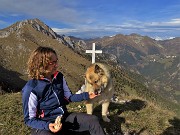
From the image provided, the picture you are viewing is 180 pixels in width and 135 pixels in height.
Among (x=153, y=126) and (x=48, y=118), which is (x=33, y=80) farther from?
(x=153, y=126)

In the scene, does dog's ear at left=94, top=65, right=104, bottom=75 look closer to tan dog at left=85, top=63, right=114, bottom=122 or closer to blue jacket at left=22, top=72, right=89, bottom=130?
tan dog at left=85, top=63, right=114, bottom=122

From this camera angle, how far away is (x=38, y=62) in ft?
18.1

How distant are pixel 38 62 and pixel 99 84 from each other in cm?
459

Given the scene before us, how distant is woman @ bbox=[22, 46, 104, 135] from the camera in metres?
5.52

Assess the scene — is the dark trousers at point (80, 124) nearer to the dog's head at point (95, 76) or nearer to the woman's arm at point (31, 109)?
the woman's arm at point (31, 109)

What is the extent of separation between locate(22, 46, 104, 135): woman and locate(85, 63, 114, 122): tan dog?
2.94 meters

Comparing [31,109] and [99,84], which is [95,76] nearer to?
[99,84]

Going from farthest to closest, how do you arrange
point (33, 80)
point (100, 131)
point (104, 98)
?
point (104, 98)
point (100, 131)
point (33, 80)

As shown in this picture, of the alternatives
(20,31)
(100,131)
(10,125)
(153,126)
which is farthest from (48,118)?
(20,31)

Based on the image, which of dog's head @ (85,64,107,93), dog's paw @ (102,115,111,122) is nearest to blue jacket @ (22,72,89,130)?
dog's head @ (85,64,107,93)

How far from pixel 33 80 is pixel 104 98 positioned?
508cm

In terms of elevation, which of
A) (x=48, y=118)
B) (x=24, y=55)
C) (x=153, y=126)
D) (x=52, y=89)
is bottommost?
(x=24, y=55)

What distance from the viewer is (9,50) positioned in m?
140

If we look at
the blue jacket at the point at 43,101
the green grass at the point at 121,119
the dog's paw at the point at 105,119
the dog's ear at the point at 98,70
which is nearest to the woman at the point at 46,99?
the blue jacket at the point at 43,101
